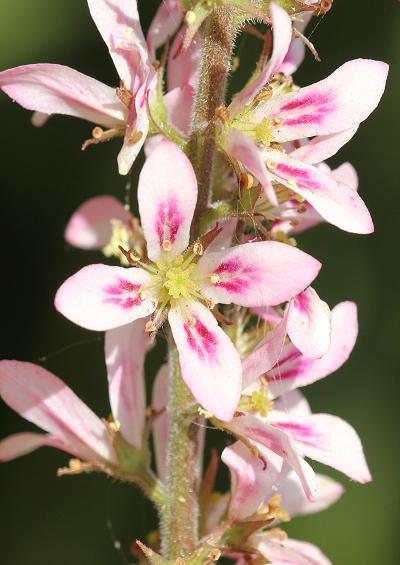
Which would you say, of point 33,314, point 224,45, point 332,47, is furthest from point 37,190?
point 224,45

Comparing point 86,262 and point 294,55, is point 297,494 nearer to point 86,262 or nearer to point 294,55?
point 294,55

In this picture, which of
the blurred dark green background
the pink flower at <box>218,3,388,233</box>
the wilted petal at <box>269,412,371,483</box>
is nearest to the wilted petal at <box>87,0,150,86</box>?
the pink flower at <box>218,3,388,233</box>

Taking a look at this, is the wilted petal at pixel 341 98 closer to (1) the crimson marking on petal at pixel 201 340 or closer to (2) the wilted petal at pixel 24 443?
(1) the crimson marking on petal at pixel 201 340

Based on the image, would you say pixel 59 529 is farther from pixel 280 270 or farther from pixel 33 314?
pixel 280 270

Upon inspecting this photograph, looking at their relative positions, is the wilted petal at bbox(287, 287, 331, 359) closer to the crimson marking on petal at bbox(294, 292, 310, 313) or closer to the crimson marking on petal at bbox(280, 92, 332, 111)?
the crimson marking on petal at bbox(294, 292, 310, 313)

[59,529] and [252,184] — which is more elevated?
[252,184]

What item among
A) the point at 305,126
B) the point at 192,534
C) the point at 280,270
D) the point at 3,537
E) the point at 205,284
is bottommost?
the point at 3,537

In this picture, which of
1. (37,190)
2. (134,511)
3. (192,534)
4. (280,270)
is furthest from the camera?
(37,190)

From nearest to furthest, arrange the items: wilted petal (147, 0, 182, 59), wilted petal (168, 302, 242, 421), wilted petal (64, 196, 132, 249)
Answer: wilted petal (168, 302, 242, 421)
wilted petal (147, 0, 182, 59)
wilted petal (64, 196, 132, 249)
